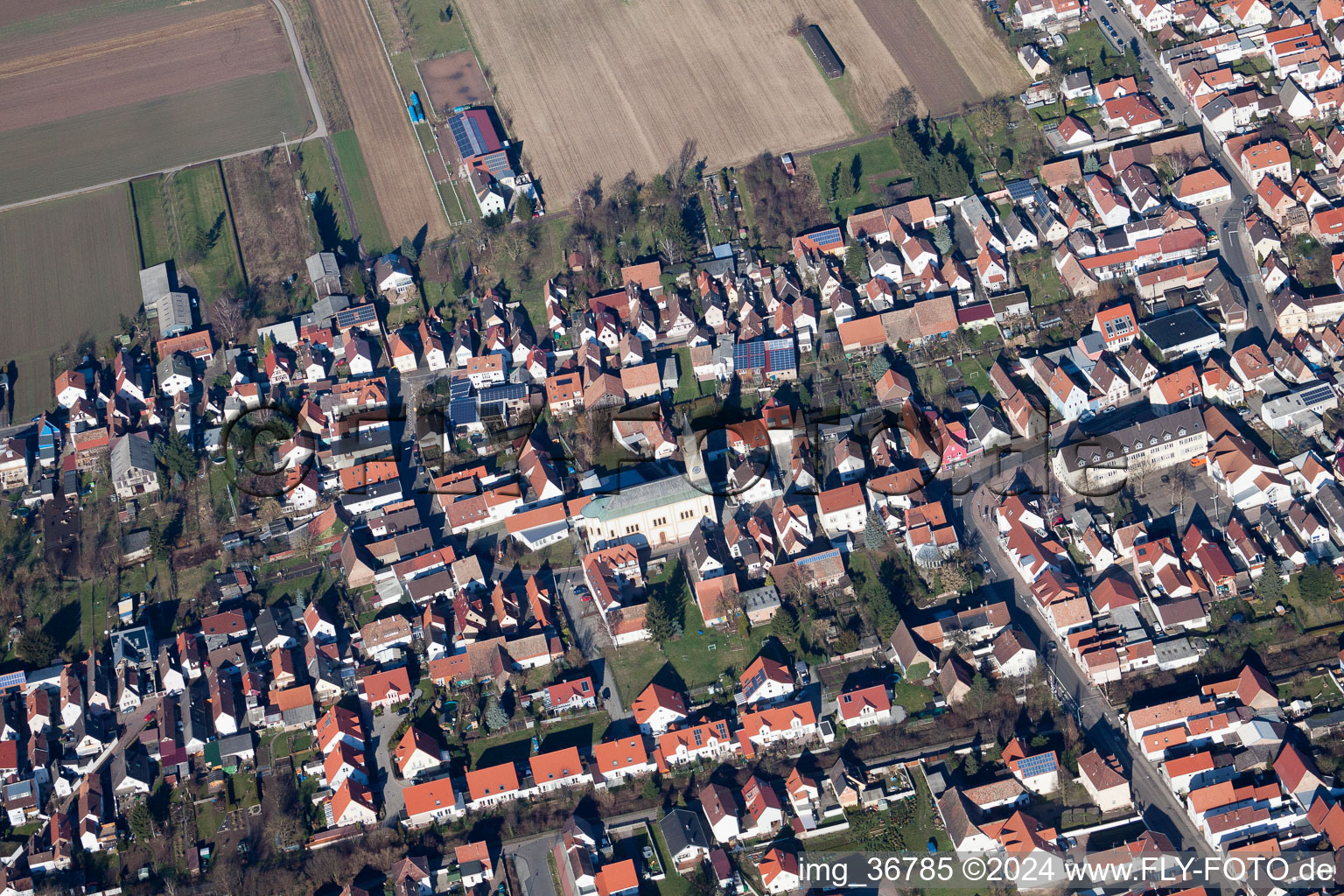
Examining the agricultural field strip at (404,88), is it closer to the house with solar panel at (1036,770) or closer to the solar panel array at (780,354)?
the solar panel array at (780,354)

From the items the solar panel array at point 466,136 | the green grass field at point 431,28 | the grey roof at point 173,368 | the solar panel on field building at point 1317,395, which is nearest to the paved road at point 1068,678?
the solar panel on field building at point 1317,395

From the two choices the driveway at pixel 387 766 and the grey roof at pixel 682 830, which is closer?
the grey roof at pixel 682 830

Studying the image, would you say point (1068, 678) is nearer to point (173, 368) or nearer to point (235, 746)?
point (235, 746)

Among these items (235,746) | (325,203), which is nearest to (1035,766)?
(235,746)

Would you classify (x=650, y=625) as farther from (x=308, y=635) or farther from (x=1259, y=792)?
(x=1259, y=792)

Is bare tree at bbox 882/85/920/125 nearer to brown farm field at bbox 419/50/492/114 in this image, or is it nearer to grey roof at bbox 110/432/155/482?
brown farm field at bbox 419/50/492/114
